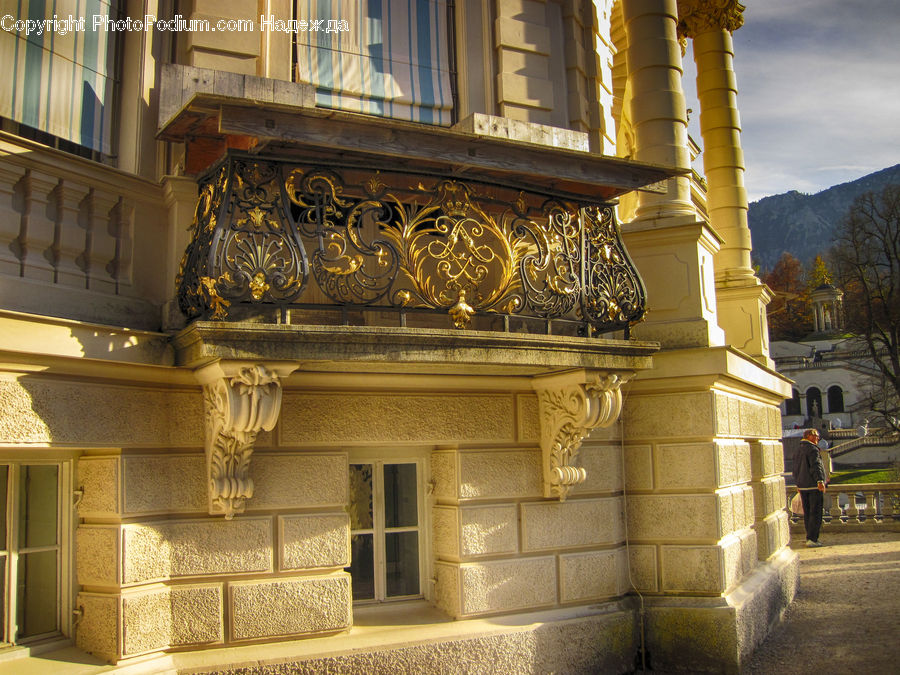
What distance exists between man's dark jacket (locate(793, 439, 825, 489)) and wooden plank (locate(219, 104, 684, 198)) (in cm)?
1007

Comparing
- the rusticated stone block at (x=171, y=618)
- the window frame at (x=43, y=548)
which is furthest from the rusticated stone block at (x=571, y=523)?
the window frame at (x=43, y=548)

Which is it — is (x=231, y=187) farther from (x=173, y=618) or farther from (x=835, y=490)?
(x=835, y=490)

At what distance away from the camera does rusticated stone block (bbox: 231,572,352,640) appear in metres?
6.07

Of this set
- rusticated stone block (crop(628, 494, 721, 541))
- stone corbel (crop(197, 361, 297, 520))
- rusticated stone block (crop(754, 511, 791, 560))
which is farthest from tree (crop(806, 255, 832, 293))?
stone corbel (crop(197, 361, 297, 520))

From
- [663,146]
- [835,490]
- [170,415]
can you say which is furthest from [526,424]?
[835,490]

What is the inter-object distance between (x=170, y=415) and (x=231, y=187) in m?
1.69

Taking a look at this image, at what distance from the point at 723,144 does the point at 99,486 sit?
10524 mm

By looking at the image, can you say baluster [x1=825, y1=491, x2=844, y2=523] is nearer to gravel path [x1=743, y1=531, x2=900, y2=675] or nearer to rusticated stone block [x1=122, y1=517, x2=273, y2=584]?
gravel path [x1=743, y1=531, x2=900, y2=675]

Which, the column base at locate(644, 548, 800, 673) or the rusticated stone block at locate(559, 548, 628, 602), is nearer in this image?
the rusticated stone block at locate(559, 548, 628, 602)

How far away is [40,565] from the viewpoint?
19.2 ft

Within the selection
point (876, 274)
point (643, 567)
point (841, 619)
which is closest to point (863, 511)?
point (841, 619)

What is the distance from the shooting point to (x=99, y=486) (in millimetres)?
5824

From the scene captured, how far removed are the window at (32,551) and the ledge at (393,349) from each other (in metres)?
1.27

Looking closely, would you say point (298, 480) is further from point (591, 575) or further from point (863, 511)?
point (863, 511)
